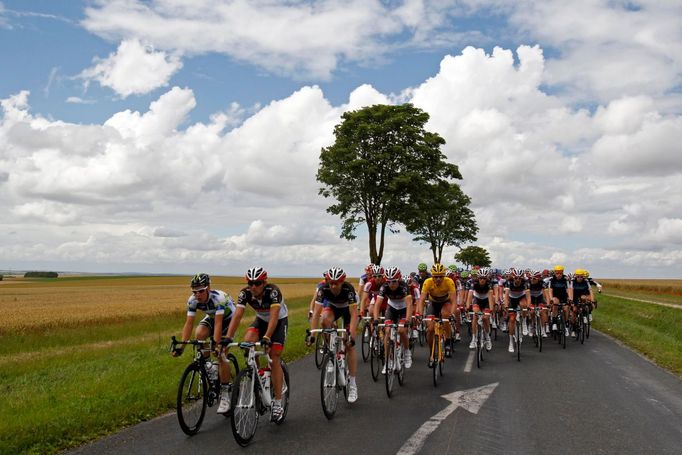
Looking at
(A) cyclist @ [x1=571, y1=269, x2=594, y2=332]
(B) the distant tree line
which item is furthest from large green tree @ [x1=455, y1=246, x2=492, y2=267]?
(B) the distant tree line

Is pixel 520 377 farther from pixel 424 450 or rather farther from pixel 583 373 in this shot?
pixel 424 450

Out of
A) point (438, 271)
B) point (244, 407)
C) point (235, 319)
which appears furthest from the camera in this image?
point (438, 271)

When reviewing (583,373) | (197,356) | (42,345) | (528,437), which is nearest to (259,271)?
(197,356)

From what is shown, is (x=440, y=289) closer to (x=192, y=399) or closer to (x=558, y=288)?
(x=192, y=399)

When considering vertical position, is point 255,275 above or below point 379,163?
below

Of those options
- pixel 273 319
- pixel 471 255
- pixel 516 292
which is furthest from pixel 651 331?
pixel 471 255

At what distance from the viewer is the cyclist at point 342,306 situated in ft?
27.8

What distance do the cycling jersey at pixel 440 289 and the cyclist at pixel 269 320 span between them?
496cm

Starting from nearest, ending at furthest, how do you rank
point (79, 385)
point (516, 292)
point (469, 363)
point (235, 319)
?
point (235, 319) < point (79, 385) < point (469, 363) < point (516, 292)

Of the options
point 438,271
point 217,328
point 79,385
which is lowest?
point 79,385

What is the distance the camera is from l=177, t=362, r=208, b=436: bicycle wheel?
6.73 metres

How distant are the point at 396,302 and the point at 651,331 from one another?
1421 centimetres

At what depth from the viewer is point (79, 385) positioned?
10.3 metres

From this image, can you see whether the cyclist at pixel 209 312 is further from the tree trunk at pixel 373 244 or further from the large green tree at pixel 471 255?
the large green tree at pixel 471 255
